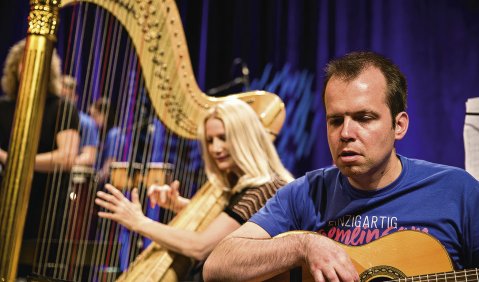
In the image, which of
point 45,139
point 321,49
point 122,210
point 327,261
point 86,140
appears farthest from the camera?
point 321,49

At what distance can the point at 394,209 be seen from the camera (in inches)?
58.4

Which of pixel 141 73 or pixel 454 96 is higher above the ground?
pixel 454 96

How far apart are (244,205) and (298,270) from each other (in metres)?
0.71

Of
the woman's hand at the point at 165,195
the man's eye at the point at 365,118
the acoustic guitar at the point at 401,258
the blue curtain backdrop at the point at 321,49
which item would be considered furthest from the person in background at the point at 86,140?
the acoustic guitar at the point at 401,258

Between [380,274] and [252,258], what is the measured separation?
0.34 meters

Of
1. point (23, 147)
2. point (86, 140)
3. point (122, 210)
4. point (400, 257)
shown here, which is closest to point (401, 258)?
point (400, 257)

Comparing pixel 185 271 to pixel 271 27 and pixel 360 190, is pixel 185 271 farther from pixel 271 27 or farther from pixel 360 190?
pixel 271 27

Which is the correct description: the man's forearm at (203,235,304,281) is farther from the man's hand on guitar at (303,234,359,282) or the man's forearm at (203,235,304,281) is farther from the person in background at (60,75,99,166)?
the person in background at (60,75,99,166)

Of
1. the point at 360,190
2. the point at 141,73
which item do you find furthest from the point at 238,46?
the point at 360,190

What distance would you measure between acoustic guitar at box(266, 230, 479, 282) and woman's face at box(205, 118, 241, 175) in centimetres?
98

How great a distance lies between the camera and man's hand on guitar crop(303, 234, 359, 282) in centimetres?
128

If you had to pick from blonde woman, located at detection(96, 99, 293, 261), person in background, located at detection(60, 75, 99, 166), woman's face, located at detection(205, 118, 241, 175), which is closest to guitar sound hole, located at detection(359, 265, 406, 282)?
blonde woman, located at detection(96, 99, 293, 261)

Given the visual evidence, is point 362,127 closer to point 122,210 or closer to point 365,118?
point 365,118

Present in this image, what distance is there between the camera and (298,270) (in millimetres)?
1475
